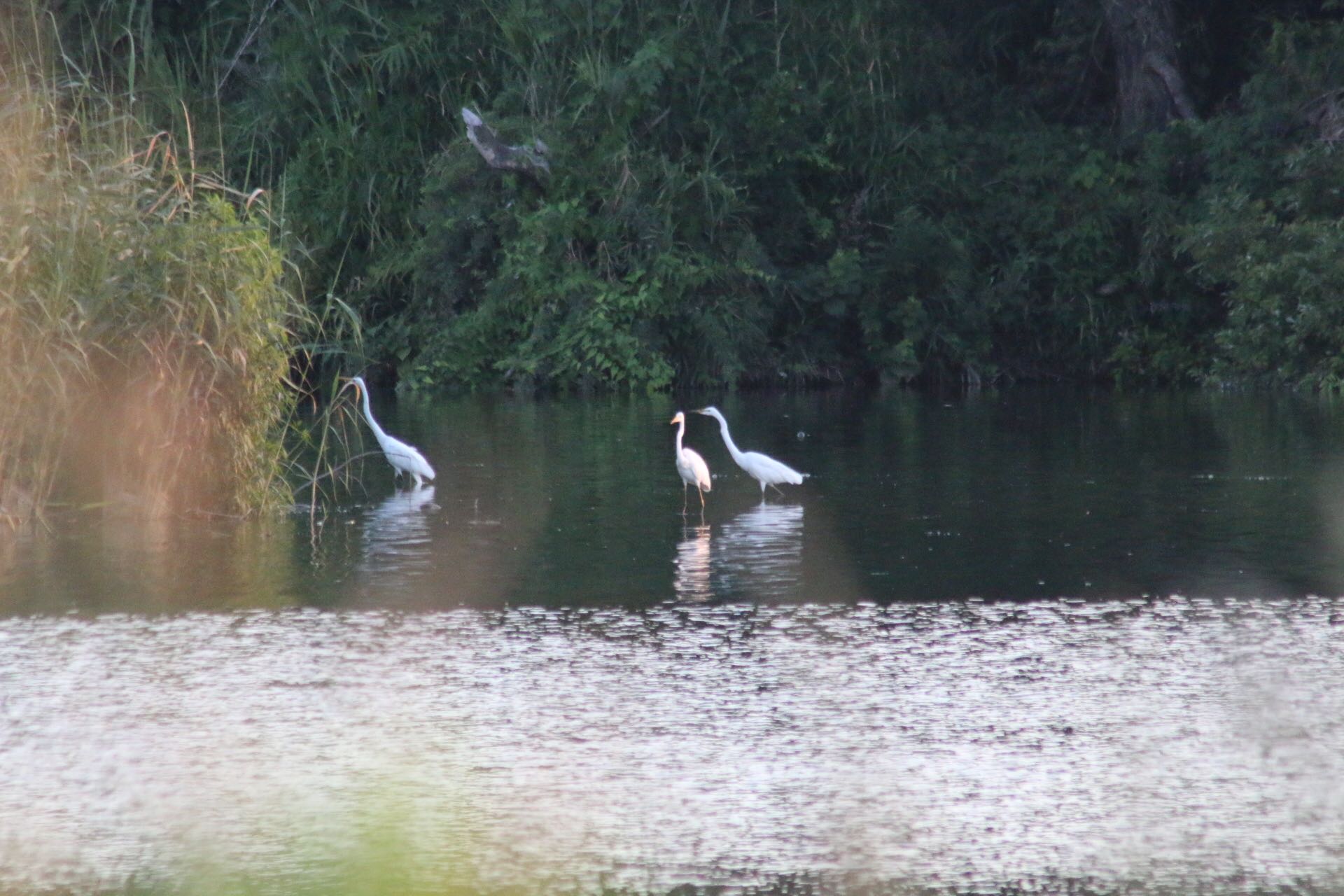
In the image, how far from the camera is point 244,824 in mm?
A: 5633

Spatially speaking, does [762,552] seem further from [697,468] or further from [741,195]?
[741,195]

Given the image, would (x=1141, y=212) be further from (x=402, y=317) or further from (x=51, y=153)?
(x=51, y=153)

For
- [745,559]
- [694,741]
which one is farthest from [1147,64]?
[694,741]

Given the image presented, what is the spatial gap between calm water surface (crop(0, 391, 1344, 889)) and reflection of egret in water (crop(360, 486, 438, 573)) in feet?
0.17

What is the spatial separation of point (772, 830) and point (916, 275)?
2482cm

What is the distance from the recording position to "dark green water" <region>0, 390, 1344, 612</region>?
9.70 meters

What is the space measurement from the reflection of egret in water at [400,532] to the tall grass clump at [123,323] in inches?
33.3

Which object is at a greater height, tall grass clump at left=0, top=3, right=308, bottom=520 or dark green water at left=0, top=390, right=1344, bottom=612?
tall grass clump at left=0, top=3, right=308, bottom=520

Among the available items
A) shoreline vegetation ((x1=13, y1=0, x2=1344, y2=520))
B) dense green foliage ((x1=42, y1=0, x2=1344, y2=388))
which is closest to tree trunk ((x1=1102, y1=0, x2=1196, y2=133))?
shoreline vegetation ((x1=13, y1=0, x2=1344, y2=520))

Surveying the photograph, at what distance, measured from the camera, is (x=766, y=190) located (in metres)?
30.3

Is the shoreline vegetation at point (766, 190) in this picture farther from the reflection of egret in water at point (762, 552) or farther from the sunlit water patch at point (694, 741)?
the sunlit water patch at point (694, 741)

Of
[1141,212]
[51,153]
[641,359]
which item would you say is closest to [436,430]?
[641,359]

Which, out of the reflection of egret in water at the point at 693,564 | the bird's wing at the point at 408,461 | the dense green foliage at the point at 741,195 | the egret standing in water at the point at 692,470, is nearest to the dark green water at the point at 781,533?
the reflection of egret in water at the point at 693,564

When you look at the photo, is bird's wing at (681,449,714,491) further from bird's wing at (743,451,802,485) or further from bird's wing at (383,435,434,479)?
bird's wing at (383,435,434,479)
